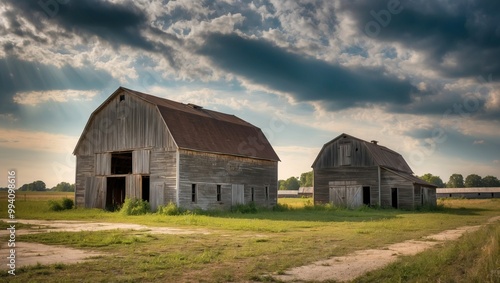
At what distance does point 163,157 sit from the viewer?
30.8 m

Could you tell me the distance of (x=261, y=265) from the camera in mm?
10266

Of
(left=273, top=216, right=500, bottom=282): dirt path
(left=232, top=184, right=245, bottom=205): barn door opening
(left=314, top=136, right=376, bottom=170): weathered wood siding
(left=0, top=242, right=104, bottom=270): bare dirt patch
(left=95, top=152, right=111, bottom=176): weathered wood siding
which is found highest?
(left=314, top=136, right=376, bottom=170): weathered wood siding

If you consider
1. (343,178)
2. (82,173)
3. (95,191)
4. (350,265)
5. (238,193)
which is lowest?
(350,265)

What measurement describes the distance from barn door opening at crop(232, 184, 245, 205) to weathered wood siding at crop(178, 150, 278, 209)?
29 centimetres

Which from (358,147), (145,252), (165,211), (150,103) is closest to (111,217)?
(165,211)

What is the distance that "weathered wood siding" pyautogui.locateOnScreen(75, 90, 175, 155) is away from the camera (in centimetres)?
Result: 3128

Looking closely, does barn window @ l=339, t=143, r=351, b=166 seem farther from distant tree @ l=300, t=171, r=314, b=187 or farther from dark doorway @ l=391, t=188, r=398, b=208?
distant tree @ l=300, t=171, r=314, b=187

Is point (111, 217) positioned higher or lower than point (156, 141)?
lower

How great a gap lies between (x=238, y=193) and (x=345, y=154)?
13556 millimetres

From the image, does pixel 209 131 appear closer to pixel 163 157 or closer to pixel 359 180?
pixel 163 157

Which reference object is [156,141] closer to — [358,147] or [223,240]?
[223,240]

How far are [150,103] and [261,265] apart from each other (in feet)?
76.3

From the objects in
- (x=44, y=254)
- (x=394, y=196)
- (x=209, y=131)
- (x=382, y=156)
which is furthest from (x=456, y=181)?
(x=44, y=254)

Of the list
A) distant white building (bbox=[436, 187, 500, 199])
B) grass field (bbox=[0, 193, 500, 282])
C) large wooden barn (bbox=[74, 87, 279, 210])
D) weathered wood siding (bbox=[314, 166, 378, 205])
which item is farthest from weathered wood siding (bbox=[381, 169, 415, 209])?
distant white building (bbox=[436, 187, 500, 199])
